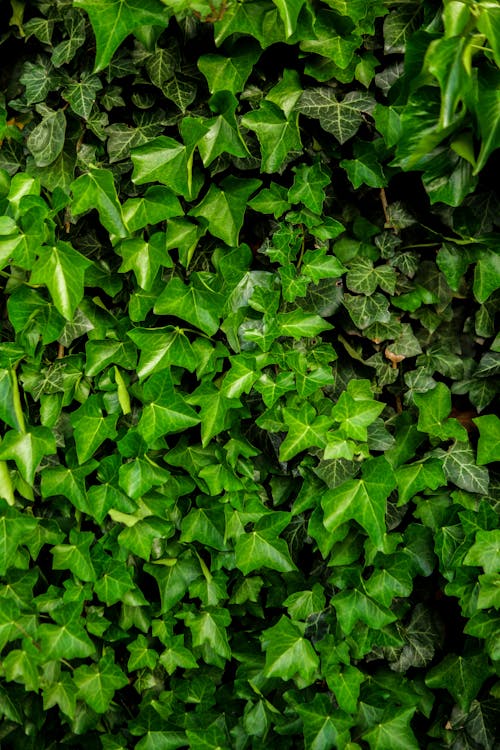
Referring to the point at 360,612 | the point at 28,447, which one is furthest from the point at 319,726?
the point at 28,447

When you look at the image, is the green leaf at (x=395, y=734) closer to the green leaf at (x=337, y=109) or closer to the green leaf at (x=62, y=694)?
the green leaf at (x=62, y=694)

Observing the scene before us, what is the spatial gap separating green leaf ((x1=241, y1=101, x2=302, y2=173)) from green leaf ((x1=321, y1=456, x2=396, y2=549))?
2.17 ft

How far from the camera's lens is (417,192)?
146cm

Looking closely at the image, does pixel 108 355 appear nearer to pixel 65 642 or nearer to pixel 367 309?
pixel 367 309

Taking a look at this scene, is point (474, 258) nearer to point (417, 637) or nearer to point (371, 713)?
point (417, 637)

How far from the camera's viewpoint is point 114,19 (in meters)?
1.21

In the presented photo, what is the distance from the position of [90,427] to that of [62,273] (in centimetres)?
35

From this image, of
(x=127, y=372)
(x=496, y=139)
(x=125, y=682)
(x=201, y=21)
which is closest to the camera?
(x=496, y=139)

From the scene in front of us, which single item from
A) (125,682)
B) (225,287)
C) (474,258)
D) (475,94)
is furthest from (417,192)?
(125,682)

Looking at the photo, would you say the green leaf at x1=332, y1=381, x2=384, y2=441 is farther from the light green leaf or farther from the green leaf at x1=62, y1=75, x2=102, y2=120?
the green leaf at x1=62, y1=75, x2=102, y2=120

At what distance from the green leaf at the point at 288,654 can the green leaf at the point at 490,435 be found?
1.95 ft

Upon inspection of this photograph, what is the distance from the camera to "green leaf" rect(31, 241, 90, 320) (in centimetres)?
135

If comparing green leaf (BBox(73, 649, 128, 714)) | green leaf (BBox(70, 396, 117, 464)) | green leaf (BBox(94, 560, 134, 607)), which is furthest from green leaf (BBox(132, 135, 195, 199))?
green leaf (BBox(73, 649, 128, 714))

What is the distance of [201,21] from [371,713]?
1.58m
